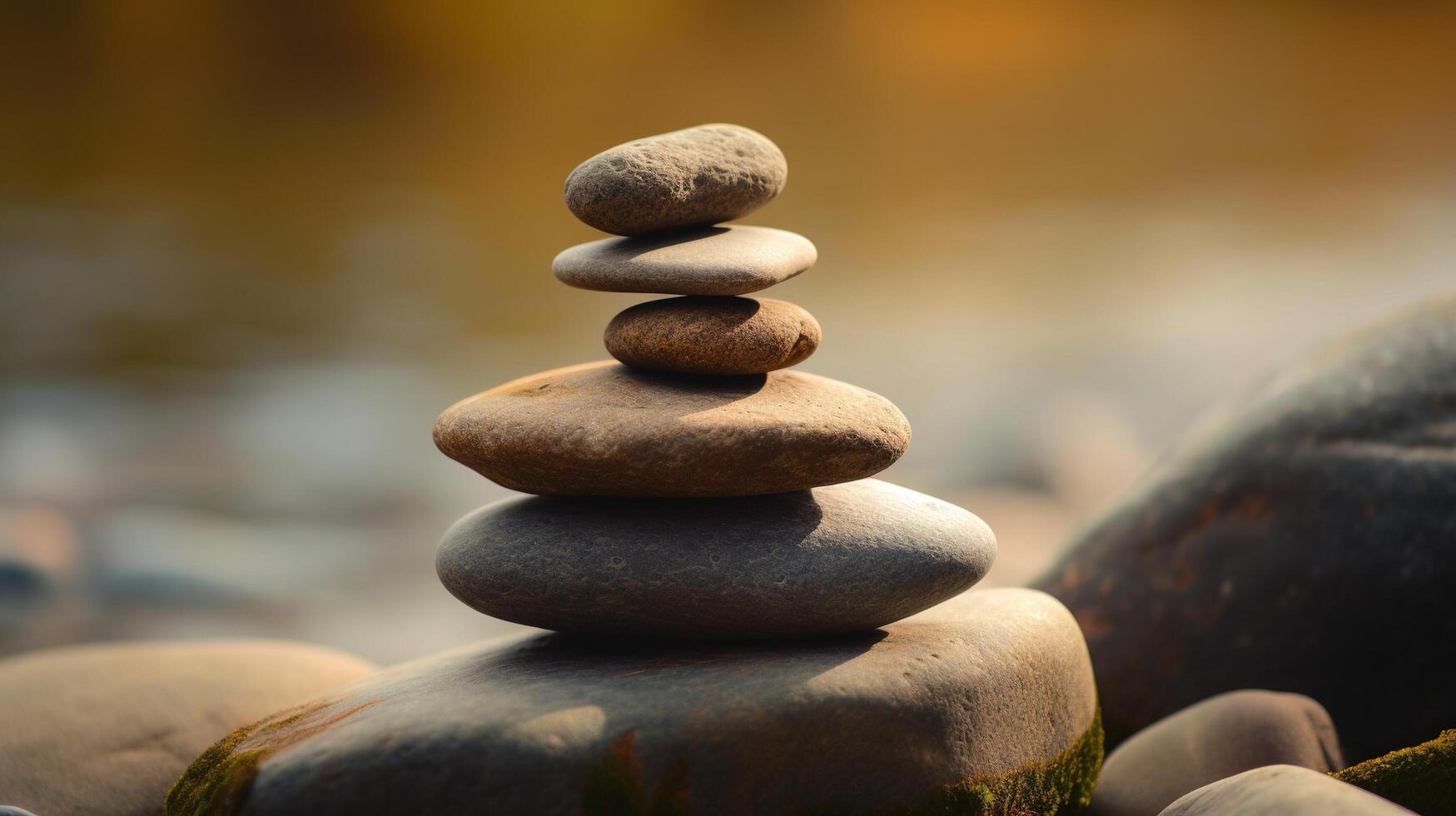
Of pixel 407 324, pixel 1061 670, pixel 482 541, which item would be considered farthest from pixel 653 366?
pixel 407 324

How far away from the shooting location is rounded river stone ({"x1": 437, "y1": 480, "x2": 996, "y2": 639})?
265 cm

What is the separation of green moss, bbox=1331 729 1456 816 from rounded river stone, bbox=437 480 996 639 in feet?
3.20

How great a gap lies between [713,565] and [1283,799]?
1278mm

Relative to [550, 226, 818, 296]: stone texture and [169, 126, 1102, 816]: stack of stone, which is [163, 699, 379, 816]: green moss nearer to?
[169, 126, 1102, 816]: stack of stone

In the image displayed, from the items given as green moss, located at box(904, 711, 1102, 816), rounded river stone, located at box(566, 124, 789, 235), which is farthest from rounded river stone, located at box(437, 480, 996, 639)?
rounded river stone, located at box(566, 124, 789, 235)

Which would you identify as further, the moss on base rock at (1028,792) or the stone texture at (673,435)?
the stone texture at (673,435)

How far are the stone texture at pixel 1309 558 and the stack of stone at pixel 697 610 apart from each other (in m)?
1.00

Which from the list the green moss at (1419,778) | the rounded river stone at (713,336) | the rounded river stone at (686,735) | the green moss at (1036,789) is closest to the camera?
the rounded river stone at (686,735)

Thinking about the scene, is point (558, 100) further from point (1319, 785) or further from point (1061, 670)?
point (1319, 785)

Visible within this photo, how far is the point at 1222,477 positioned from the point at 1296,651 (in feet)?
2.18

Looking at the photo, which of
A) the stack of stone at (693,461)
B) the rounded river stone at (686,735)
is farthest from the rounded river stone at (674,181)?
the rounded river stone at (686,735)

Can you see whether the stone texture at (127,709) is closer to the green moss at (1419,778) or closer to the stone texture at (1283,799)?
the stone texture at (1283,799)

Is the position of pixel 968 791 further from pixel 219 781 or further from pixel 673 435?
pixel 219 781

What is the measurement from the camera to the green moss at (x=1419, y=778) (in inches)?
95.0
